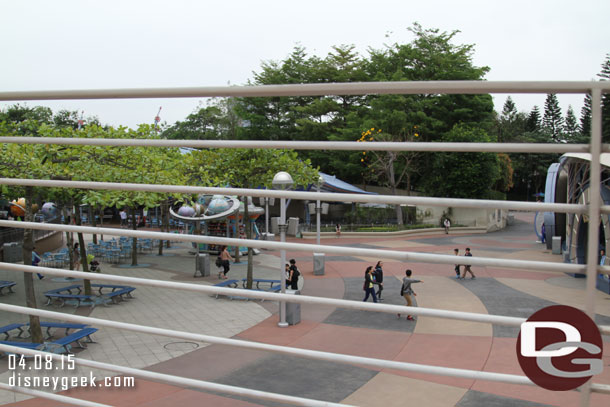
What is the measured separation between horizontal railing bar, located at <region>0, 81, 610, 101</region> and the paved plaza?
6432mm

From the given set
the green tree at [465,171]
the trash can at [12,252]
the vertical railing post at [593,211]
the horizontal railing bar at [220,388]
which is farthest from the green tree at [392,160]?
the vertical railing post at [593,211]

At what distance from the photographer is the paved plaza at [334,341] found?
8156 mm

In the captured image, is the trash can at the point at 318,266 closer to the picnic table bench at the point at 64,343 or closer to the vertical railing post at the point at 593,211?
the picnic table bench at the point at 64,343

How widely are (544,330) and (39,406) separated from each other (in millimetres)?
8664

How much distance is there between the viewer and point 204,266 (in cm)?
1909

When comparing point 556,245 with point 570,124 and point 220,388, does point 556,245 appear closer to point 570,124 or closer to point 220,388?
point 220,388

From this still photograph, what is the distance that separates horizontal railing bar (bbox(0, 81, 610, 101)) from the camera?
1.27 meters

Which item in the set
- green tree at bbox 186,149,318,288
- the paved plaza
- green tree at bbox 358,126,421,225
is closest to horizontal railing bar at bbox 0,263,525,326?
the paved plaza

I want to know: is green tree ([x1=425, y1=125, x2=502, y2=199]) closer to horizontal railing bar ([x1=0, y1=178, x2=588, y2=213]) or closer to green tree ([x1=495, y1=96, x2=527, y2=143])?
green tree ([x1=495, y1=96, x2=527, y2=143])

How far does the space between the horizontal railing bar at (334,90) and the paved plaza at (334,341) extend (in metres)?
6.43

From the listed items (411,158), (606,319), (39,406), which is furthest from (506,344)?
(411,158)

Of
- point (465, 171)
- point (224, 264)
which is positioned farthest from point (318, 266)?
point (465, 171)

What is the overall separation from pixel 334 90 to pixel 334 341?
407 inches

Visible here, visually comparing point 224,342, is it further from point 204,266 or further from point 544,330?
point 204,266
